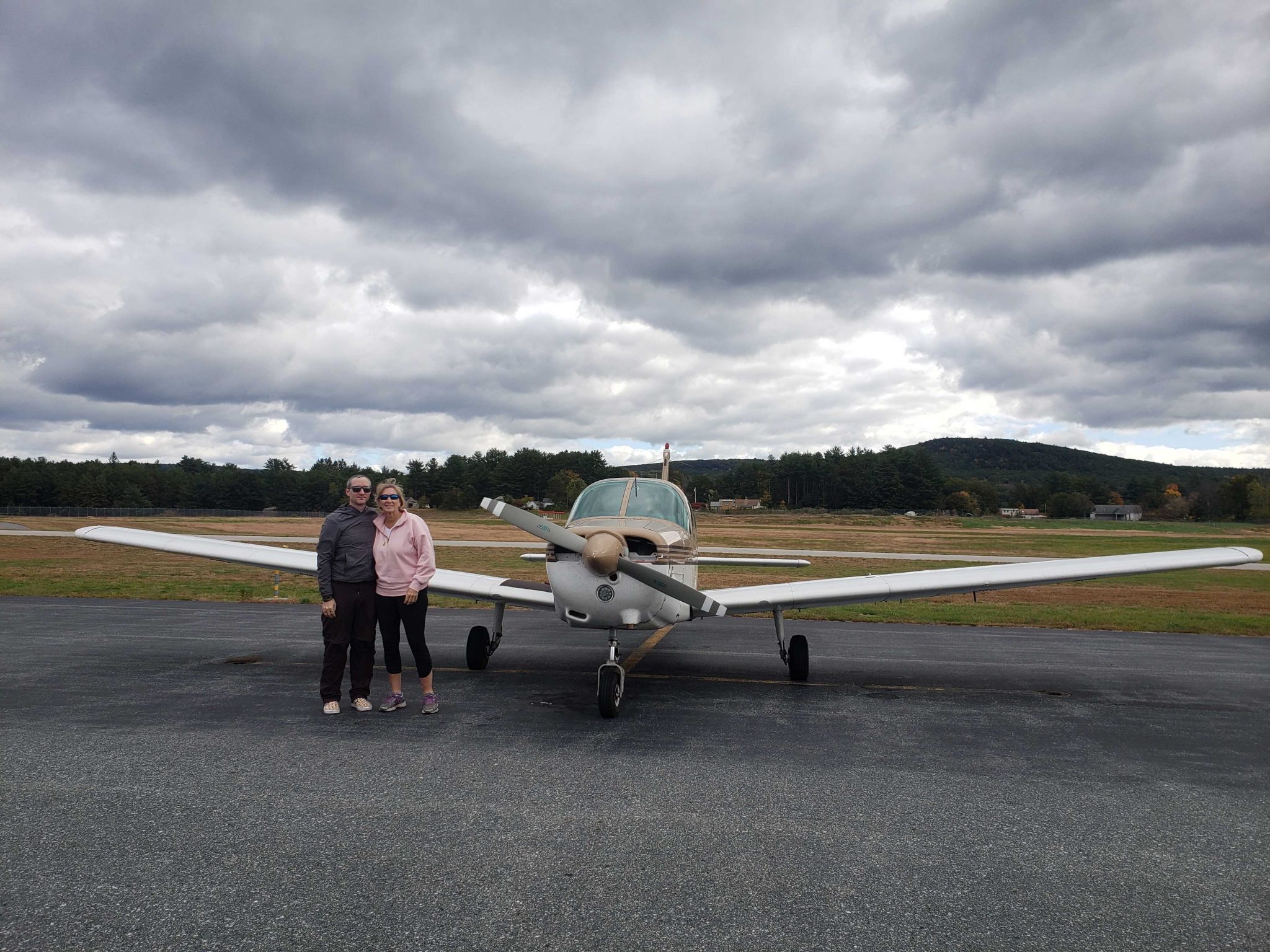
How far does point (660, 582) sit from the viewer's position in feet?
20.4

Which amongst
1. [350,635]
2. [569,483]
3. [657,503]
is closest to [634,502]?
[657,503]

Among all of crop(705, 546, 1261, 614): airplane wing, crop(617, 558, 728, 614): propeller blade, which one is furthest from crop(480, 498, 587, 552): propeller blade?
crop(705, 546, 1261, 614): airplane wing

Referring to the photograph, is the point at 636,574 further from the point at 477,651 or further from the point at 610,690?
the point at 477,651

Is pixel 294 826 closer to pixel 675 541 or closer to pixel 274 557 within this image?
pixel 675 541

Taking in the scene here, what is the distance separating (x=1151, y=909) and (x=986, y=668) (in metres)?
6.29

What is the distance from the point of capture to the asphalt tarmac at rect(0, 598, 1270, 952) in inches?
111

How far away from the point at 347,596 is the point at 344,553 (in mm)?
365

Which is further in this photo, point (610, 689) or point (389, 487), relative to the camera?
point (389, 487)

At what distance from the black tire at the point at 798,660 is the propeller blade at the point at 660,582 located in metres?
1.76

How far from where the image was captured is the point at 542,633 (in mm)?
11414

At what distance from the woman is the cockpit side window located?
1.65 metres

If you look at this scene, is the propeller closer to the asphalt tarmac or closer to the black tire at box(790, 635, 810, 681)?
the asphalt tarmac

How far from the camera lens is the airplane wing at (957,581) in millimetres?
7863

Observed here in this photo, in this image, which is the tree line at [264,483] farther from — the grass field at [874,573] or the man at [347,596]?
the man at [347,596]
